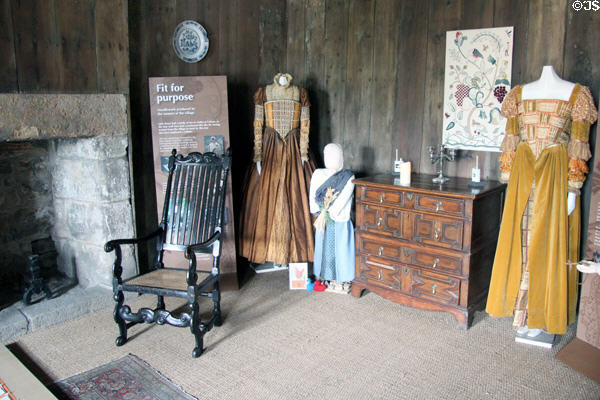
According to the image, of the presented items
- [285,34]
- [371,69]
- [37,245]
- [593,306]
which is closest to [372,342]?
[593,306]

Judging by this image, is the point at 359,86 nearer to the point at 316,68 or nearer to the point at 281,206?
the point at 316,68

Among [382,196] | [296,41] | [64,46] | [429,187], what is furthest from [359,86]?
[64,46]

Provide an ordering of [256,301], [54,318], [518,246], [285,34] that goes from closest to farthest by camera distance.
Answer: [518,246] → [54,318] → [256,301] → [285,34]

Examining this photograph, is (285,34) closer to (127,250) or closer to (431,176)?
(431,176)

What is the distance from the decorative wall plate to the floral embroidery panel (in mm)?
1719

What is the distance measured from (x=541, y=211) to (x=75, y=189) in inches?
112

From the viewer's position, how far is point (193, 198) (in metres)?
2.97

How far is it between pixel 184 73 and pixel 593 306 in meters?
2.94

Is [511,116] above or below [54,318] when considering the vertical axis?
above

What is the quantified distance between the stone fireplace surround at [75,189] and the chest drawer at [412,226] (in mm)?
1559

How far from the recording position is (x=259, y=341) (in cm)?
269

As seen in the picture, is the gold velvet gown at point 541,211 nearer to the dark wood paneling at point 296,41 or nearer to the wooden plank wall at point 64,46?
the dark wood paneling at point 296,41

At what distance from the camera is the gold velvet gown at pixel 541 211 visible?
2.53 metres

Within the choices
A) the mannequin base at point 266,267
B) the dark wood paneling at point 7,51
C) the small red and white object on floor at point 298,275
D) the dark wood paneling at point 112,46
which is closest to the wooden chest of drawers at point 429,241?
the small red and white object on floor at point 298,275
